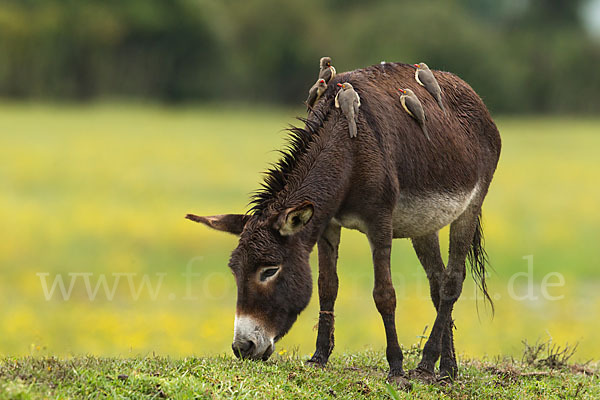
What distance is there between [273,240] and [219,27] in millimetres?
85483

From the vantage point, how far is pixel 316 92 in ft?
30.6

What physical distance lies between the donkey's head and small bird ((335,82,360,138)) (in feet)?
3.82

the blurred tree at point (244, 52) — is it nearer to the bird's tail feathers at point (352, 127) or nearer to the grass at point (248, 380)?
the grass at point (248, 380)

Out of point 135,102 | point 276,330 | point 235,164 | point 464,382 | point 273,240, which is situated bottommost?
point 135,102

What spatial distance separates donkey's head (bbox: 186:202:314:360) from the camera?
8.09 meters

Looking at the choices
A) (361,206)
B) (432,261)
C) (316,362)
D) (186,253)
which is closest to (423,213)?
(361,206)

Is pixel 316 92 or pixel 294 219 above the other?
pixel 316 92

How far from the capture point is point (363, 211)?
8523mm

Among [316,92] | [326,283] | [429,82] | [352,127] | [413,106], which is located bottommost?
[326,283]

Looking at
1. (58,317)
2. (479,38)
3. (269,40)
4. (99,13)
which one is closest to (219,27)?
(269,40)

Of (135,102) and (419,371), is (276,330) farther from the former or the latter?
(135,102)

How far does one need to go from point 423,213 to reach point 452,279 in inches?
48.8

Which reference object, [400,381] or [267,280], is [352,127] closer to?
[267,280]

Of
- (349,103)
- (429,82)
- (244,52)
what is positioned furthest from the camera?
(244,52)
